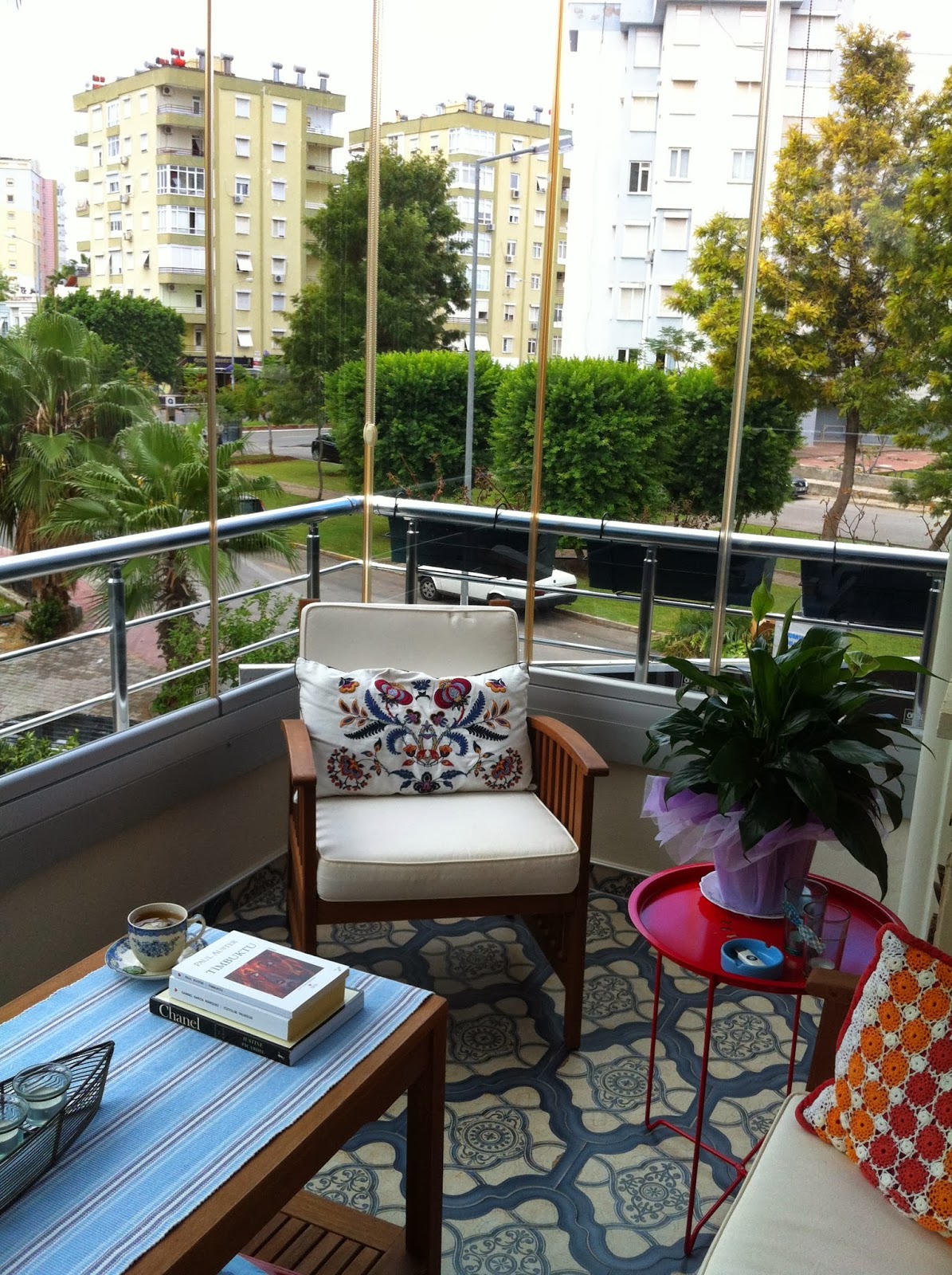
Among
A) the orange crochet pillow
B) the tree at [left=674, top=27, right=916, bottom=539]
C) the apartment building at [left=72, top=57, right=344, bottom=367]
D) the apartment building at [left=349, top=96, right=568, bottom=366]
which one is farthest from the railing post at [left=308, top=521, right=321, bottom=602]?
the orange crochet pillow

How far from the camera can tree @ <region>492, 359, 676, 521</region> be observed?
124 inches

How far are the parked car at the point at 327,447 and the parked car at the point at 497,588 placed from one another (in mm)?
445

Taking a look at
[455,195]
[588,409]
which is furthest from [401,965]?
[455,195]

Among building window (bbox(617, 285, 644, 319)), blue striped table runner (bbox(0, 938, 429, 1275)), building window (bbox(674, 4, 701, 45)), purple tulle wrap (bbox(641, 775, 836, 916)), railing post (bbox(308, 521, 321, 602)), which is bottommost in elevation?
blue striped table runner (bbox(0, 938, 429, 1275))

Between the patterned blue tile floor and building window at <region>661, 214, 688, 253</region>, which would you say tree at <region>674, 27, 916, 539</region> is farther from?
the patterned blue tile floor

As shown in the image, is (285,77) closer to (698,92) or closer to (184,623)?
(698,92)

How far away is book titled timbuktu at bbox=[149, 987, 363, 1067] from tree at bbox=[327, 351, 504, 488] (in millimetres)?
1958

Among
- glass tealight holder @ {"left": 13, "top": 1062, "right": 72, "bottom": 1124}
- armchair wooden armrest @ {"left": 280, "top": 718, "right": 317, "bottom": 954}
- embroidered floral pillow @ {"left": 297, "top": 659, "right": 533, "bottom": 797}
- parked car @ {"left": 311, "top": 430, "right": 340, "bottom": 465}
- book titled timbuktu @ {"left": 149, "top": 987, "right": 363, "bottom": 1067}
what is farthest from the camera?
parked car @ {"left": 311, "top": 430, "right": 340, "bottom": 465}

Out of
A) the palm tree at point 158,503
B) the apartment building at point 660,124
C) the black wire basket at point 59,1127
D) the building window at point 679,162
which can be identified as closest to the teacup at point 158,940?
the black wire basket at point 59,1127

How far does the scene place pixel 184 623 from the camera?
2.94m

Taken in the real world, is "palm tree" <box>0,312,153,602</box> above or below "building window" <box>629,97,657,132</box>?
below

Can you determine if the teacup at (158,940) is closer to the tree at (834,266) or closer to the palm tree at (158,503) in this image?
the palm tree at (158,503)

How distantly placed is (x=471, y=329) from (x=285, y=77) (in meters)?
0.82

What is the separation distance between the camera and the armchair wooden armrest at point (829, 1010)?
1.74m
